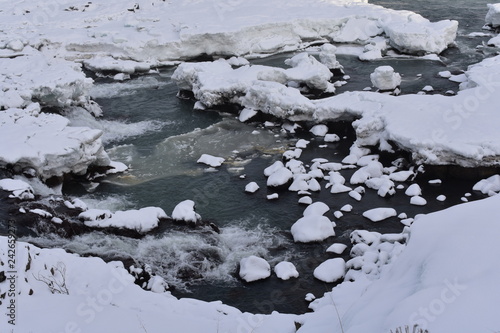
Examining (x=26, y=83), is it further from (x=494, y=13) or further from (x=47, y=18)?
(x=494, y=13)

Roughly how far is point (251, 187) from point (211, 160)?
7.10ft

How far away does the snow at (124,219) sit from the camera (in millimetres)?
11945

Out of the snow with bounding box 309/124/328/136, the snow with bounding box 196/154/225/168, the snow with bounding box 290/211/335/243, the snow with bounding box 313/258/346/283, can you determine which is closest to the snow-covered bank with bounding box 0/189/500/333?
the snow with bounding box 313/258/346/283

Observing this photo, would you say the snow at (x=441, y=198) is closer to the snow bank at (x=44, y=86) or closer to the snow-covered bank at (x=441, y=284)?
the snow-covered bank at (x=441, y=284)

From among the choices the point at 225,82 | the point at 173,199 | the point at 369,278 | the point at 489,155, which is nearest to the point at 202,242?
the point at 173,199

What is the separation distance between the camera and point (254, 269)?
1075 cm

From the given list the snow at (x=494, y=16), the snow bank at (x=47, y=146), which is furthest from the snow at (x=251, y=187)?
the snow at (x=494, y=16)

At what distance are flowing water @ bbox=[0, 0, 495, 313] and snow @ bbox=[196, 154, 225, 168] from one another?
0.90 feet

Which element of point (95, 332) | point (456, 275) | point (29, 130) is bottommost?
point (29, 130)

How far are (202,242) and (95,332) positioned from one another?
203 inches

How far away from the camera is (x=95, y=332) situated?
6.71 metres

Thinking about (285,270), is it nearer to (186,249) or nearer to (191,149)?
(186,249)

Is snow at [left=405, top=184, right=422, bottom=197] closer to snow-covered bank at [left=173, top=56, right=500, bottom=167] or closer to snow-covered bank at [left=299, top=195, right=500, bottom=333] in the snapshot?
snow-covered bank at [left=173, top=56, right=500, bottom=167]

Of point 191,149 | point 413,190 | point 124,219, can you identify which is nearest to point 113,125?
point 191,149
